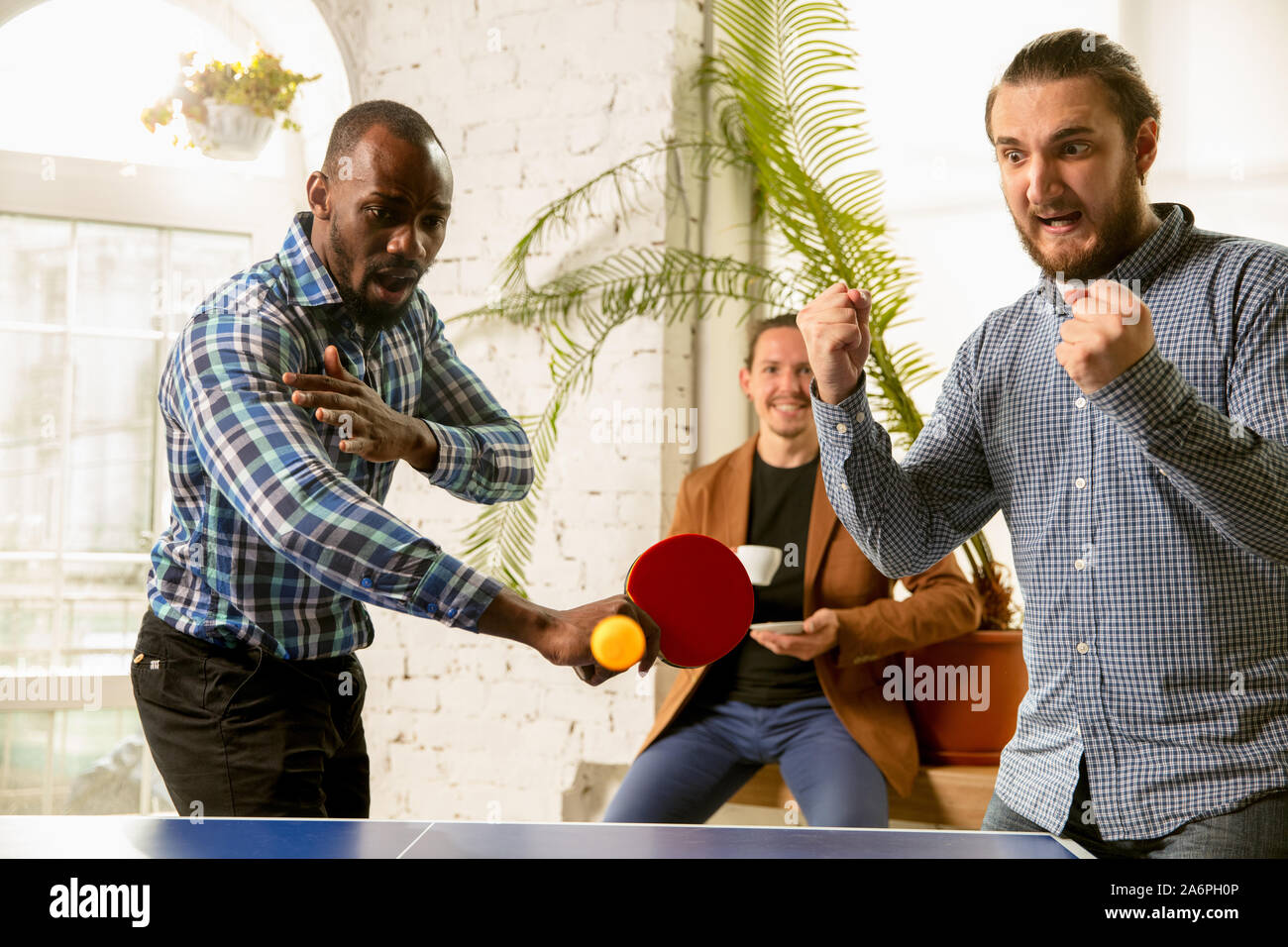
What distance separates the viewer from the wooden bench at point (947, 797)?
238 cm

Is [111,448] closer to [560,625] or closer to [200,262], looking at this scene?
[200,262]

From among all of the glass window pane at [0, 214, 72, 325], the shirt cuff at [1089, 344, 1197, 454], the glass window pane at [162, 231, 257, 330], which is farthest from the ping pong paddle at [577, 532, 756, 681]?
the glass window pane at [0, 214, 72, 325]

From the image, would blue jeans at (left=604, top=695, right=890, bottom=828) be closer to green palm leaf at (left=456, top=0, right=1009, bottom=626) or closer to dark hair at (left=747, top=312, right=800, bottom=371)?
green palm leaf at (left=456, top=0, right=1009, bottom=626)

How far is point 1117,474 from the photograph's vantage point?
1.43 meters

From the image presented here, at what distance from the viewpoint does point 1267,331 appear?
1.34 m

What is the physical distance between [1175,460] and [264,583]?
3.51 feet

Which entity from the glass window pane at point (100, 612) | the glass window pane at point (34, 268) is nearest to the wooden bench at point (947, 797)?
the glass window pane at point (100, 612)

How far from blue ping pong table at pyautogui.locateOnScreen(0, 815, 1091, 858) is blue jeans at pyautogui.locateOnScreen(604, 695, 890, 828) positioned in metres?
0.97

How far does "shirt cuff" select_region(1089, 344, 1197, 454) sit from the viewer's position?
1.20 meters

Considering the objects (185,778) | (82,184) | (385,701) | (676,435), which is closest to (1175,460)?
(185,778)

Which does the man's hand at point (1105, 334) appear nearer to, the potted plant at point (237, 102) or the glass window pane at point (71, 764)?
the potted plant at point (237, 102)

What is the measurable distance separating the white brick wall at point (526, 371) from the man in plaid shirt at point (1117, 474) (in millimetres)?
1241

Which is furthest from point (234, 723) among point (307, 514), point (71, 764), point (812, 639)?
point (71, 764)
